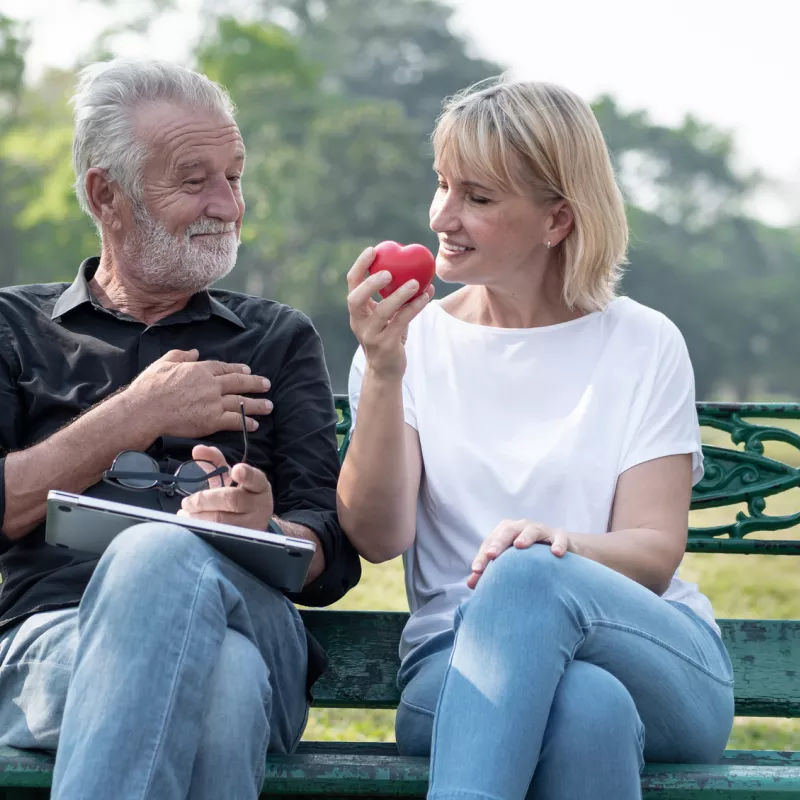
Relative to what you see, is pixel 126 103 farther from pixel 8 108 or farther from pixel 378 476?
pixel 8 108

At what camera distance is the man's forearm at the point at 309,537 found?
272 centimetres

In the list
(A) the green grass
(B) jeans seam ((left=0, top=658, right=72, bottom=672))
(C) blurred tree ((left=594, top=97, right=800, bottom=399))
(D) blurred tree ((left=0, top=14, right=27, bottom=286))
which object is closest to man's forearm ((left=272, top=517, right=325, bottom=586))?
(B) jeans seam ((left=0, top=658, right=72, bottom=672))

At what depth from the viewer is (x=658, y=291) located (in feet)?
188

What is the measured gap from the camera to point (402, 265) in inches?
105

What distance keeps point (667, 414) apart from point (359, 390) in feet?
2.28

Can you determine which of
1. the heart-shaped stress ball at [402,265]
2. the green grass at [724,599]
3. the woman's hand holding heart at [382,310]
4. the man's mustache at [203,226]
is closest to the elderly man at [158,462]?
the man's mustache at [203,226]

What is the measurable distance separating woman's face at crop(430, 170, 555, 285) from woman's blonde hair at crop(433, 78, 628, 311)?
30 mm

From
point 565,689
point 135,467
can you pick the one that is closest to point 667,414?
point 565,689

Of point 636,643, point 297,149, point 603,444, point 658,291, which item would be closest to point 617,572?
point 636,643

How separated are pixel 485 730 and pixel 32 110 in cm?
4219

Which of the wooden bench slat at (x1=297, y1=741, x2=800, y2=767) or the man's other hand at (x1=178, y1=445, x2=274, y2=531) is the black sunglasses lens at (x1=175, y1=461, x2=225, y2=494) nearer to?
the man's other hand at (x1=178, y1=445, x2=274, y2=531)

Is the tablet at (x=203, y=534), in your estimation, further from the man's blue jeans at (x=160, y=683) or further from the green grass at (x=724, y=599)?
the green grass at (x=724, y=599)

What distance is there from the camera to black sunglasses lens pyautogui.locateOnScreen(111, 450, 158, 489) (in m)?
2.72

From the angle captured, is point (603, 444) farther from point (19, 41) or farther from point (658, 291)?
point (658, 291)
